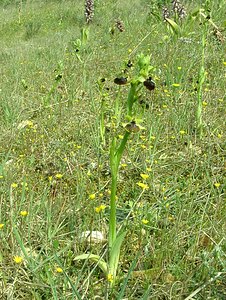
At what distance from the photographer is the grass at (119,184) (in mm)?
1358

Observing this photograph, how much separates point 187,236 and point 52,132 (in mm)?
1482

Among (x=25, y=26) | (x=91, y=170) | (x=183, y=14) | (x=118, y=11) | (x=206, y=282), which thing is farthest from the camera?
(x=25, y=26)

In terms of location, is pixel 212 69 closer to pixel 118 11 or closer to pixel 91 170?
pixel 91 170

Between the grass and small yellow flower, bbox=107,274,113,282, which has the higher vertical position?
small yellow flower, bbox=107,274,113,282

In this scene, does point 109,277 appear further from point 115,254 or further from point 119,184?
point 119,184

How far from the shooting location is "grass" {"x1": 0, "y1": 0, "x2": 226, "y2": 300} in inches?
53.5

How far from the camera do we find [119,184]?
6.79 ft

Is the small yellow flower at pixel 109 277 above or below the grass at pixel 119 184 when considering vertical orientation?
above

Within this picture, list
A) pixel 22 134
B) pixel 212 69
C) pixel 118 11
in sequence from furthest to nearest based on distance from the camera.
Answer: pixel 118 11, pixel 212 69, pixel 22 134

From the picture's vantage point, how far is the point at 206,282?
51.1 inches

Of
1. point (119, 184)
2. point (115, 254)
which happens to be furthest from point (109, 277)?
point (119, 184)

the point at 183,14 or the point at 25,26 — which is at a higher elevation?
the point at 183,14

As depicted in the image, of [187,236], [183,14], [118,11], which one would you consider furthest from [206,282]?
[118,11]

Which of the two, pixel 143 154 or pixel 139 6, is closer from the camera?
pixel 143 154
